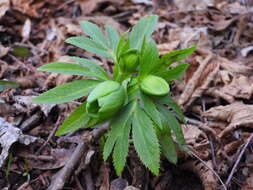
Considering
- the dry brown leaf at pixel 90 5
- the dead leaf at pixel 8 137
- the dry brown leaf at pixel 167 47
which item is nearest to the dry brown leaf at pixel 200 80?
the dry brown leaf at pixel 167 47

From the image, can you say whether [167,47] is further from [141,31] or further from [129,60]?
[129,60]

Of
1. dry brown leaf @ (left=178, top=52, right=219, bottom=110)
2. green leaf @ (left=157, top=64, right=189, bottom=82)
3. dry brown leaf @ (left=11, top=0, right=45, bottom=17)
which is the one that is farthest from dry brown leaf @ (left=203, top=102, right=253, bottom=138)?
dry brown leaf @ (left=11, top=0, right=45, bottom=17)

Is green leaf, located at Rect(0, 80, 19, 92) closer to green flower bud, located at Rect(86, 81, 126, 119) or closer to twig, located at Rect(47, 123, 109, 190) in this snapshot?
twig, located at Rect(47, 123, 109, 190)

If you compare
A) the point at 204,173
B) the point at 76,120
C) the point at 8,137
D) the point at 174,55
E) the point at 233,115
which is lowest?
the point at 204,173

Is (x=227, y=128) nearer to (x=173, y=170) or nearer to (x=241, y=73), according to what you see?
(x=173, y=170)

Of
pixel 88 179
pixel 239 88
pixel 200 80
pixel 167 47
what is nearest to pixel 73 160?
pixel 88 179

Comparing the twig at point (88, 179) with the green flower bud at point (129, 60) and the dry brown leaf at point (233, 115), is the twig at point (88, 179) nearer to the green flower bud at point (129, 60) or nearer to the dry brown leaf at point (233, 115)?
the green flower bud at point (129, 60)
